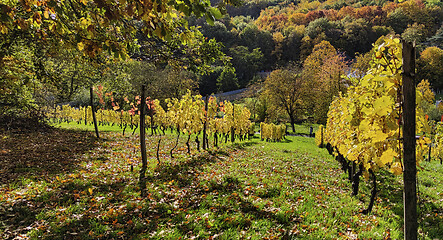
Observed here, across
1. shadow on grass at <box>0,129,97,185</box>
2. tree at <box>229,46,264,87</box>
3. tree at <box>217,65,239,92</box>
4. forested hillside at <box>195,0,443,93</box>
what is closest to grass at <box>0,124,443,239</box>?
shadow on grass at <box>0,129,97,185</box>

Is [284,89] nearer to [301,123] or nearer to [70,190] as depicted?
[301,123]

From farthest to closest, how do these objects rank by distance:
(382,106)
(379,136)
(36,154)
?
(36,154) → (379,136) → (382,106)

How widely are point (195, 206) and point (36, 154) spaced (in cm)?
709

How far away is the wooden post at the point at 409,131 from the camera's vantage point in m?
1.72

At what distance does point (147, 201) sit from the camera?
4.78 m

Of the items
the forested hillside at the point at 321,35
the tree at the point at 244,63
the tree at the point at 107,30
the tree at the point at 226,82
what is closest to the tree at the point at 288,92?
the tree at the point at 226,82

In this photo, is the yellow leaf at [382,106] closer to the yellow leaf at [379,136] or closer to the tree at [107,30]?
the yellow leaf at [379,136]

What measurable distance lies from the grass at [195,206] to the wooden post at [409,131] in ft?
4.40

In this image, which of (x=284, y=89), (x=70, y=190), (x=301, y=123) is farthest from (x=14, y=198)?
(x=301, y=123)

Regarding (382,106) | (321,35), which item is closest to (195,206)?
(382,106)

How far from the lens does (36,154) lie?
25.2 ft

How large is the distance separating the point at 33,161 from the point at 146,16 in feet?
24.6

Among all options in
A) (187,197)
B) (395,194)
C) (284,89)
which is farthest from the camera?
(284,89)

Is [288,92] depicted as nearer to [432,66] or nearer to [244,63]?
[244,63]
